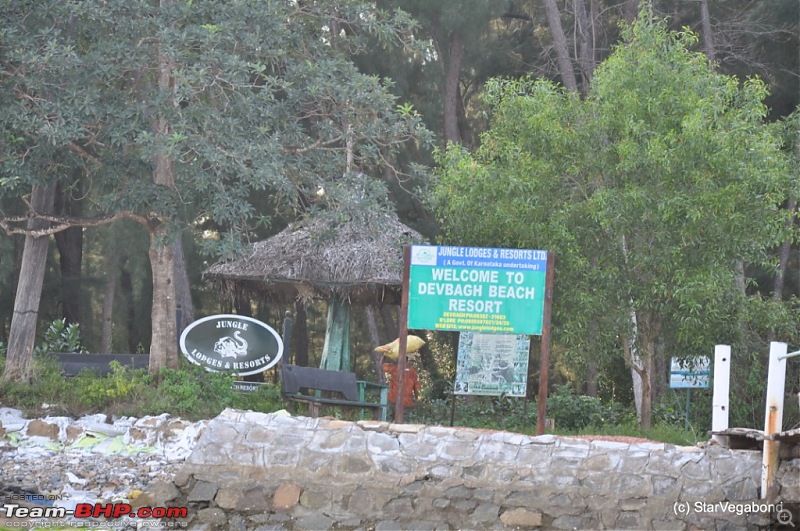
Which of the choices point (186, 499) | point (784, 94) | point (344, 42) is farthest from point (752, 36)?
point (186, 499)

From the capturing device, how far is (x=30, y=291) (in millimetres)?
13625

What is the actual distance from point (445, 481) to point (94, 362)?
7.65 metres

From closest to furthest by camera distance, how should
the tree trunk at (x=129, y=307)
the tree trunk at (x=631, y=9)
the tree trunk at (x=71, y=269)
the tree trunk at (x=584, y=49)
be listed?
the tree trunk at (x=584, y=49)
the tree trunk at (x=631, y=9)
the tree trunk at (x=71, y=269)
the tree trunk at (x=129, y=307)

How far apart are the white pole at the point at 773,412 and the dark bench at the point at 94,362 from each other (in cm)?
888

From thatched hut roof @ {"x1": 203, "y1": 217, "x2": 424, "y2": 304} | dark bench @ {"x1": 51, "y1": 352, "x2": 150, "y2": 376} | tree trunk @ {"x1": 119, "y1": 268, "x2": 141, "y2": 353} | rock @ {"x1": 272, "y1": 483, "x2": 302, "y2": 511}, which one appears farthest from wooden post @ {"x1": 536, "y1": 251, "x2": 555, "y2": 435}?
tree trunk @ {"x1": 119, "y1": 268, "x2": 141, "y2": 353}

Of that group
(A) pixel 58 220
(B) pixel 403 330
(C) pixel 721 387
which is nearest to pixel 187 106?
(A) pixel 58 220

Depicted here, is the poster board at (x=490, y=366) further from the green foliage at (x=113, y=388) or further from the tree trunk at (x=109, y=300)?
the tree trunk at (x=109, y=300)

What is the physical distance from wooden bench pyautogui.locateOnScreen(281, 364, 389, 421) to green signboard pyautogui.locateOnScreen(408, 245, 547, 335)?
212cm

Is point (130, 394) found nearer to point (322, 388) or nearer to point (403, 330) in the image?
point (322, 388)

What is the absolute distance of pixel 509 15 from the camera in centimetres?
2209

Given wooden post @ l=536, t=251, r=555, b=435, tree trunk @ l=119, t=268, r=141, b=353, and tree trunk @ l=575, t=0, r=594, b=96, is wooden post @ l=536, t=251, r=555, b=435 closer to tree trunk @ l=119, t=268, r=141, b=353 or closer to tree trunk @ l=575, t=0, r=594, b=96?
tree trunk @ l=575, t=0, r=594, b=96

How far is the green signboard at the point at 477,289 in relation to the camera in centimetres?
1027

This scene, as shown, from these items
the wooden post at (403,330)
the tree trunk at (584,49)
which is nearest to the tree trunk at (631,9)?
the tree trunk at (584,49)

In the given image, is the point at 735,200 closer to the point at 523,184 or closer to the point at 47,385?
the point at 523,184
